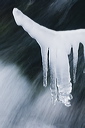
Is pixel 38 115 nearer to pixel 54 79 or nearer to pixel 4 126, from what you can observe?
pixel 4 126

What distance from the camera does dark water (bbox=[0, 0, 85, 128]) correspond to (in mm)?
2906

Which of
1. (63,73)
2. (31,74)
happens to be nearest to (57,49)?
(63,73)

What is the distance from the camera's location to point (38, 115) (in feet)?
9.68

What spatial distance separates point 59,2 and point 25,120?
190 centimetres

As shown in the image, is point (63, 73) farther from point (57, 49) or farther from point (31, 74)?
point (31, 74)

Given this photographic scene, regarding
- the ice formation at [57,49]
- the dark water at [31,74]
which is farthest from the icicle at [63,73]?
the dark water at [31,74]

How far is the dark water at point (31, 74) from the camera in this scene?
2906mm

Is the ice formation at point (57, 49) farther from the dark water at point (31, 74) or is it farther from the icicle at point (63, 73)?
the dark water at point (31, 74)

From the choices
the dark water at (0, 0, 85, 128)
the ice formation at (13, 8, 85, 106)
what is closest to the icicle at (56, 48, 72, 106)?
the ice formation at (13, 8, 85, 106)

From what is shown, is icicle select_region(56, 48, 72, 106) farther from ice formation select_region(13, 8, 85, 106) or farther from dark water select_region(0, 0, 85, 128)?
dark water select_region(0, 0, 85, 128)

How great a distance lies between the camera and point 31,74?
11.2ft

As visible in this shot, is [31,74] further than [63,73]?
Yes

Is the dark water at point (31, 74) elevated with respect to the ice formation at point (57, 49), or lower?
lower

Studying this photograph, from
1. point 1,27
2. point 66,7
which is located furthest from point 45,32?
point 1,27
